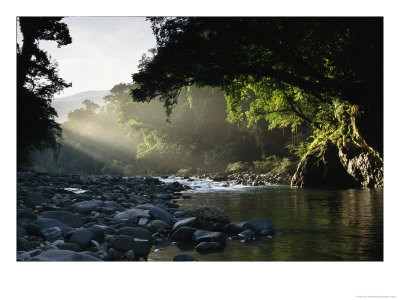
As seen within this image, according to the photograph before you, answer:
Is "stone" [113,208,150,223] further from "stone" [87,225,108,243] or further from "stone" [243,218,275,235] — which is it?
"stone" [243,218,275,235]

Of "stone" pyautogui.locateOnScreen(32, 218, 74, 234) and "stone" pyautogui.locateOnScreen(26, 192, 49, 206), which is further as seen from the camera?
"stone" pyautogui.locateOnScreen(26, 192, 49, 206)

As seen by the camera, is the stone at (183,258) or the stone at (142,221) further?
the stone at (142,221)

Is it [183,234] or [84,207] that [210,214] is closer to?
[183,234]

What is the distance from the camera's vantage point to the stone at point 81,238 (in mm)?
3877

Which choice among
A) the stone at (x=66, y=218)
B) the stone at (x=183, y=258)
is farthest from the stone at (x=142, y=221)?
the stone at (x=183, y=258)

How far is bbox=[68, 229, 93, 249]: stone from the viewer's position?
388 cm

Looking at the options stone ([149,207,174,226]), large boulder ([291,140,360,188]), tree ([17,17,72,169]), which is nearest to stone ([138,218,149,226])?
stone ([149,207,174,226])

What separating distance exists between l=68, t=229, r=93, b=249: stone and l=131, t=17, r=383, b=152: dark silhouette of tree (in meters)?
3.34

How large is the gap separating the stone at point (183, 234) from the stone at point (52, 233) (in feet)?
4.92

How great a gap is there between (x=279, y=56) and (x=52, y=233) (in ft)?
20.5

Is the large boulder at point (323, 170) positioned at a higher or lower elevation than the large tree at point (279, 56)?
lower

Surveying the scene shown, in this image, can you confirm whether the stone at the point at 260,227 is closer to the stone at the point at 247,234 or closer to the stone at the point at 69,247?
the stone at the point at 247,234

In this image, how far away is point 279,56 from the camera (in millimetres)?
7824
